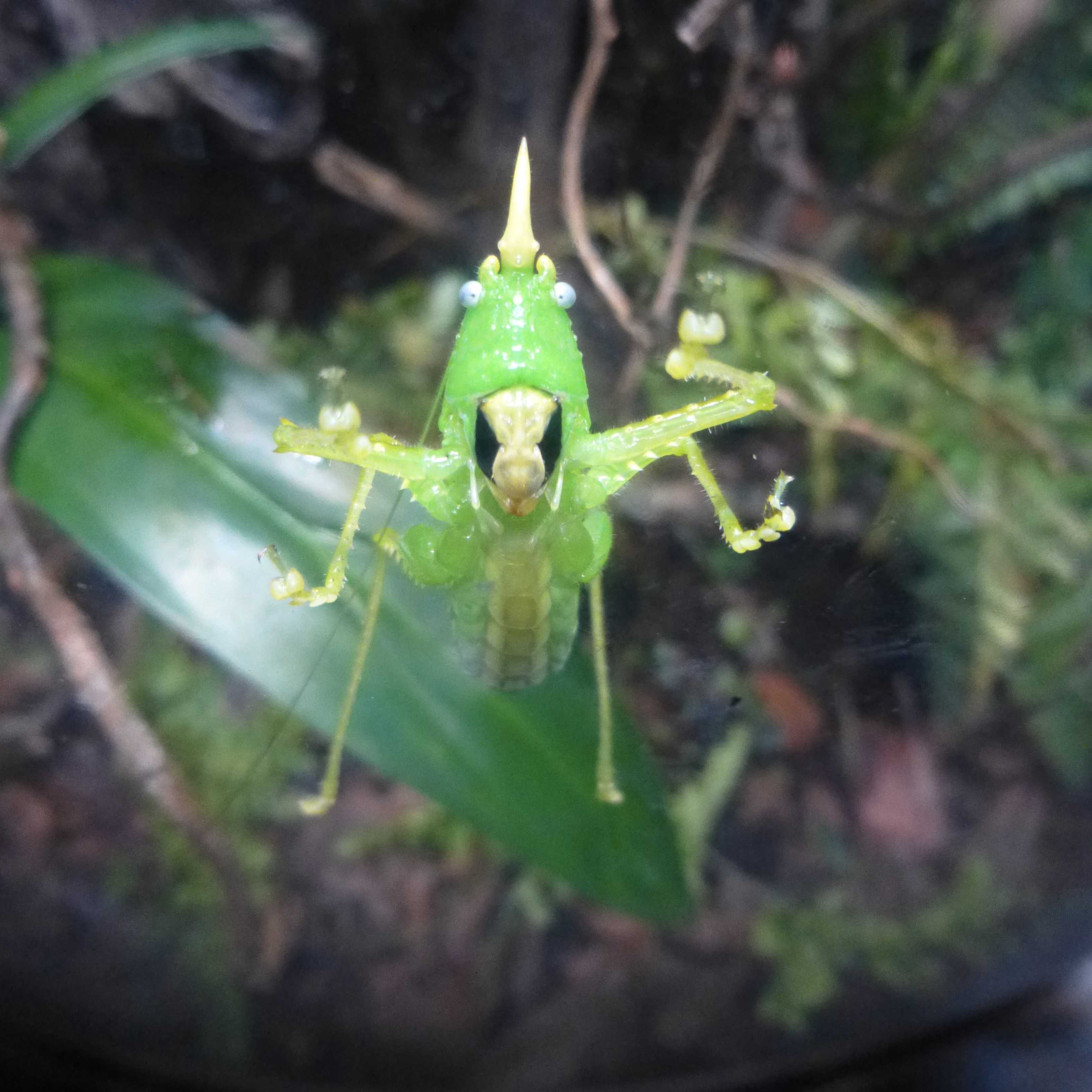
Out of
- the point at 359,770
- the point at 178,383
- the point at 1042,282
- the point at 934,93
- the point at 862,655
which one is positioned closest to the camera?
the point at 862,655

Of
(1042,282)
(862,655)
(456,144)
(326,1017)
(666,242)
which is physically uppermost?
(1042,282)

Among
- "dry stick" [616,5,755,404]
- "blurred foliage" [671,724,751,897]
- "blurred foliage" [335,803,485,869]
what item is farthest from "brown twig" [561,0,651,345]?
"blurred foliage" [335,803,485,869]

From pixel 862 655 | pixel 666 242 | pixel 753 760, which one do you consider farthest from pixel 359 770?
pixel 666 242

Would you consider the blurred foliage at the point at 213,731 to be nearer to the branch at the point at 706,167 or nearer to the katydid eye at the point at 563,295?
the katydid eye at the point at 563,295

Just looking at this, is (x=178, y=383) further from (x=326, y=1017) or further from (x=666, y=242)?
(x=326, y=1017)

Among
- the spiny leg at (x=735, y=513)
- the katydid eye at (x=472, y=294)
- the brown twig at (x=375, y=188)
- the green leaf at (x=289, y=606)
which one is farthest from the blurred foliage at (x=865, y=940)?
the brown twig at (x=375, y=188)

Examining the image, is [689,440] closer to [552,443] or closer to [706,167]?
[552,443]

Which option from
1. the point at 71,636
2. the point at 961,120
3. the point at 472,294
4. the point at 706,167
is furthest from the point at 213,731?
the point at 961,120
